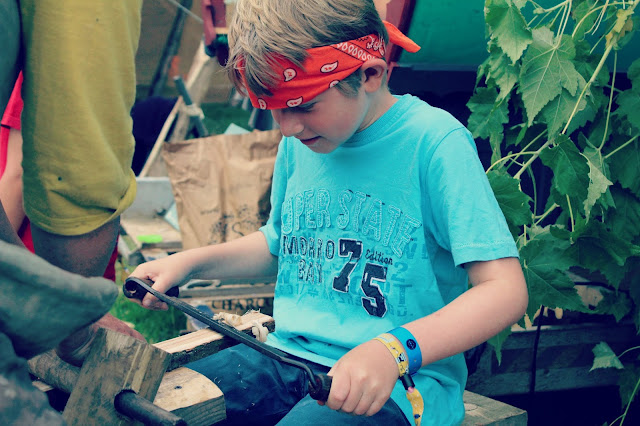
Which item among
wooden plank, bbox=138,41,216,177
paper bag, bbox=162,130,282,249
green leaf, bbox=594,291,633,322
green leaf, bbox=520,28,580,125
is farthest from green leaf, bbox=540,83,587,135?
wooden plank, bbox=138,41,216,177

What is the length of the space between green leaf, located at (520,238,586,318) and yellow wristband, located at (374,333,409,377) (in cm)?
76

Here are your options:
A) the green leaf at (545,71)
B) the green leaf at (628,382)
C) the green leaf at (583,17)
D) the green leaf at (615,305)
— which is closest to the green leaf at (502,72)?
the green leaf at (545,71)

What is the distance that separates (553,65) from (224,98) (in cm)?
853

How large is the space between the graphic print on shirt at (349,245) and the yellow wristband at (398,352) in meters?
0.25

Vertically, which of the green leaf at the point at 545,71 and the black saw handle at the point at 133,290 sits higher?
the green leaf at the point at 545,71

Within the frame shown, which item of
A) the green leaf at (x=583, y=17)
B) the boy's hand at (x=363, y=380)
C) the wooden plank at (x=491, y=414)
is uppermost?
the green leaf at (x=583, y=17)

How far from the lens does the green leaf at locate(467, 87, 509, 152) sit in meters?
1.98

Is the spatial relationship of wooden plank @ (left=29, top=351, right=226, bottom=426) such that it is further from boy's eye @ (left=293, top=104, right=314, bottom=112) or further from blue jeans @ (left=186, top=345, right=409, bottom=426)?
boy's eye @ (left=293, top=104, right=314, bottom=112)

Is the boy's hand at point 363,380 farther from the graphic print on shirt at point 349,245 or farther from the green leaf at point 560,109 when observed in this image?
the green leaf at point 560,109

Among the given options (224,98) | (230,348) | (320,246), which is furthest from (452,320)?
(224,98)

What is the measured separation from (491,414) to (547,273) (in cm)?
45

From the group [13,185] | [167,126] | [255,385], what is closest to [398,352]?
[255,385]

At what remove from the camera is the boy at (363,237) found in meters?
1.32

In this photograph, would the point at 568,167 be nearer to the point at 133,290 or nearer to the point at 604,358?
the point at 604,358
